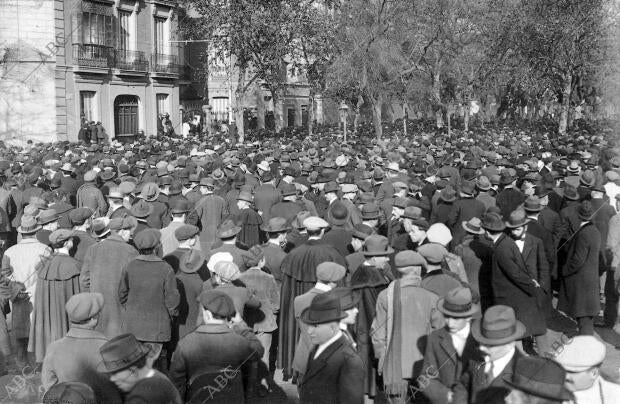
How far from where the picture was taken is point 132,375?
13.8 ft

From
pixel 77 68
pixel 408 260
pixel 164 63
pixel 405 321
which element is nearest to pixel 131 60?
pixel 164 63

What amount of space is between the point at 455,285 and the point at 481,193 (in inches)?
182

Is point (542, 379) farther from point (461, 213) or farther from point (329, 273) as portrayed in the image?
point (461, 213)

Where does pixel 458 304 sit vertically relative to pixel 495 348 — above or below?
above

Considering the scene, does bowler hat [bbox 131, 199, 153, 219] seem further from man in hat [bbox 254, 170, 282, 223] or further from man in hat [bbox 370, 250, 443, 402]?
man in hat [bbox 370, 250, 443, 402]

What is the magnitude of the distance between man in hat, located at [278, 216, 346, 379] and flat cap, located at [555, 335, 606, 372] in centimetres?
330

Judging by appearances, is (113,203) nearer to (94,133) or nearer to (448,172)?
(448,172)

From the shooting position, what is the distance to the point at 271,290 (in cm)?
693

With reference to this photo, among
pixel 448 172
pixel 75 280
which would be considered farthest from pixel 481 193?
pixel 75 280

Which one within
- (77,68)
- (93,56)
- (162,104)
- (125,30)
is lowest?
(162,104)

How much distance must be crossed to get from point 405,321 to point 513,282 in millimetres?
1780

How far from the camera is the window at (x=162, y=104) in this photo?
34.6 m

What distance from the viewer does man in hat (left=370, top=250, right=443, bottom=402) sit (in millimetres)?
5633

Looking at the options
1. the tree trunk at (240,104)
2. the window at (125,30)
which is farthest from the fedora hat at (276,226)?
the window at (125,30)
